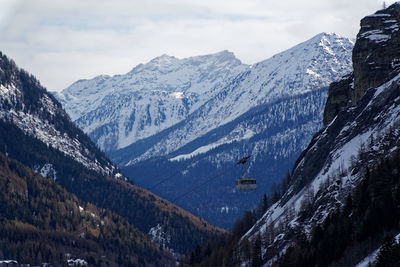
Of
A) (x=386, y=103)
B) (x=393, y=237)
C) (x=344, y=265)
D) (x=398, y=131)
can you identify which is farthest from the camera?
(x=386, y=103)

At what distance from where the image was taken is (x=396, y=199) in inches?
6038

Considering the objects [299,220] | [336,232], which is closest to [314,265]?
[336,232]

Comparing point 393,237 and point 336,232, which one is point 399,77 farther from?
point 393,237

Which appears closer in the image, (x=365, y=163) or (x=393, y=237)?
(x=393, y=237)

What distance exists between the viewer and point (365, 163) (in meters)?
184

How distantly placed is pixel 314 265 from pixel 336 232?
23.2 ft

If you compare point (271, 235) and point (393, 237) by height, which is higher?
point (271, 235)

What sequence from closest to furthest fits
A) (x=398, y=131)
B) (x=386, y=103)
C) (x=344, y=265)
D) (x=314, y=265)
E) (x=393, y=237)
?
(x=393, y=237) → (x=344, y=265) → (x=314, y=265) → (x=398, y=131) → (x=386, y=103)

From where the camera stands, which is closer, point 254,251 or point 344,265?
point 344,265

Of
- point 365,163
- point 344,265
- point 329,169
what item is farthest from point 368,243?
point 329,169

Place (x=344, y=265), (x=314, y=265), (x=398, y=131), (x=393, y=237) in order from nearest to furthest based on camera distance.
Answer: (x=393, y=237) < (x=344, y=265) < (x=314, y=265) < (x=398, y=131)

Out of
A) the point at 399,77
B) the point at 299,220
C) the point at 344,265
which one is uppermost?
the point at 399,77

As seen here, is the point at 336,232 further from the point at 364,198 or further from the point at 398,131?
the point at 398,131

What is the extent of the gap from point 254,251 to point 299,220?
37.3ft
